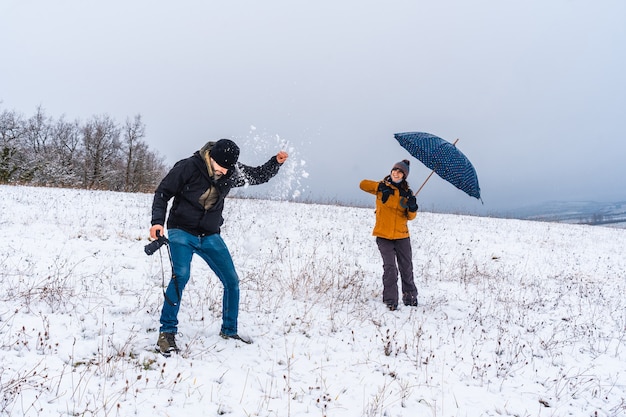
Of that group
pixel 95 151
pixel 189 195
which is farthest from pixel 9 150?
pixel 189 195

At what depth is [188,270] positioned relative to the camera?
12.6 feet

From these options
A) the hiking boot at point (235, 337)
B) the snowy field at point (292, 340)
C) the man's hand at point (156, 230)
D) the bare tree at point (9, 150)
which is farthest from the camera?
the bare tree at point (9, 150)

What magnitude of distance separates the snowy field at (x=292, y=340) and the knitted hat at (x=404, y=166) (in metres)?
2.33

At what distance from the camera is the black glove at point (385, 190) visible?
19.8 feet

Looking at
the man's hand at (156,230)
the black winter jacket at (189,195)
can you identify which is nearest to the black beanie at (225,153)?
the black winter jacket at (189,195)

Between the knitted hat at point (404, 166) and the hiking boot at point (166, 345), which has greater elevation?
the knitted hat at point (404, 166)

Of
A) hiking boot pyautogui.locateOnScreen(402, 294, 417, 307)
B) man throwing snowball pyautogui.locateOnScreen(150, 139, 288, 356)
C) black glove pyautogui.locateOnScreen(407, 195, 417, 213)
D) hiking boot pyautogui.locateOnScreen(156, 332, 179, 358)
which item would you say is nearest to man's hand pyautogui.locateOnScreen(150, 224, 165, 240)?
man throwing snowball pyautogui.locateOnScreen(150, 139, 288, 356)

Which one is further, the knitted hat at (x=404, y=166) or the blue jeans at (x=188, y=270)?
the knitted hat at (x=404, y=166)

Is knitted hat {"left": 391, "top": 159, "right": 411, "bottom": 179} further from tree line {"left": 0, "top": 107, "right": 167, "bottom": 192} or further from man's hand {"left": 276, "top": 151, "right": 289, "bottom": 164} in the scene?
tree line {"left": 0, "top": 107, "right": 167, "bottom": 192}

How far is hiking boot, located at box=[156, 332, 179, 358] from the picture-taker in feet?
12.5

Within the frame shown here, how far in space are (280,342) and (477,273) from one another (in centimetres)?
618

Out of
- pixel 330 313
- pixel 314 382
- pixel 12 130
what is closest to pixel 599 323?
pixel 330 313

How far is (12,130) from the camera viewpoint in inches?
1880

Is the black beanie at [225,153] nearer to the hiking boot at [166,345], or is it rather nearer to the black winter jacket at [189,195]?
the black winter jacket at [189,195]
